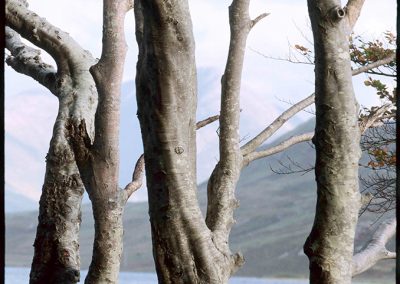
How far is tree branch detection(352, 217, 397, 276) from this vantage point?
747 cm

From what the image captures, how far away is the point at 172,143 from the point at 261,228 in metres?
125

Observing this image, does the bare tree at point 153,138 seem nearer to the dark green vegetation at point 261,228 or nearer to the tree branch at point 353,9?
the tree branch at point 353,9

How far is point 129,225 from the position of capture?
146 metres

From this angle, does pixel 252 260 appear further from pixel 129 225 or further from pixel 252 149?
pixel 252 149

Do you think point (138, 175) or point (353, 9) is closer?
point (353, 9)

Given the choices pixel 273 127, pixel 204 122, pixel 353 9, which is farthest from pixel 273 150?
pixel 353 9

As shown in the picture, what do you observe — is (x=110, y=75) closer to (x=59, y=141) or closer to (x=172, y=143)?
(x=59, y=141)

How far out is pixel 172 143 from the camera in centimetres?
556

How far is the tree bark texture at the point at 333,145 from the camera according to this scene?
5.67 metres

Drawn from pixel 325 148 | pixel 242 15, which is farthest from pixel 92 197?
pixel 325 148

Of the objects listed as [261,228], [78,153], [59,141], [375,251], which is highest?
[261,228]

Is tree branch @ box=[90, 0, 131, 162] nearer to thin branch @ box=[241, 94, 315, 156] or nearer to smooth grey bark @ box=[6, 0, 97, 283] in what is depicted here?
smooth grey bark @ box=[6, 0, 97, 283]

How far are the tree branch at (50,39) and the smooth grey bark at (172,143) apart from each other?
2895 millimetres

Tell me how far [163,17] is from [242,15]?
2644mm
